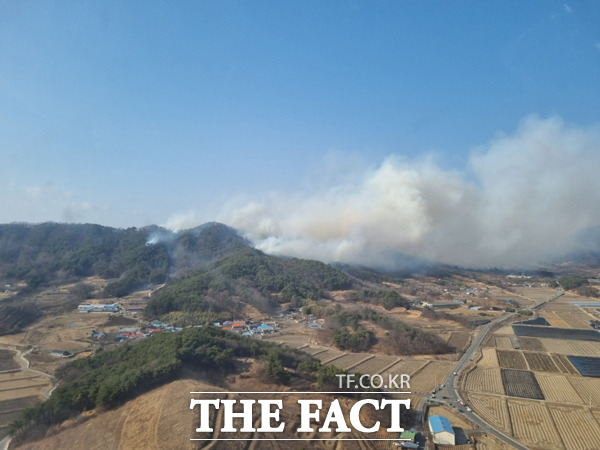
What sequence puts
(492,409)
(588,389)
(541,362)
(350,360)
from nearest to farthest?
1. (492,409)
2. (588,389)
3. (541,362)
4. (350,360)

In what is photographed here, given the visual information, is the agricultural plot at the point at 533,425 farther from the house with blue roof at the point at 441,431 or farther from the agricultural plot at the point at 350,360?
the agricultural plot at the point at 350,360

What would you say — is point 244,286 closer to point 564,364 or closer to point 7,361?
point 7,361

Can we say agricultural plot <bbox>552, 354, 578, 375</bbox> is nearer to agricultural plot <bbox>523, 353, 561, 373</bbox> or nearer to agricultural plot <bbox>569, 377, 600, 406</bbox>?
agricultural plot <bbox>523, 353, 561, 373</bbox>

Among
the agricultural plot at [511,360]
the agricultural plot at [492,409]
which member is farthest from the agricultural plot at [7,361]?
the agricultural plot at [511,360]

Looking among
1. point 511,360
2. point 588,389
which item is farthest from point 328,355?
point 588,389

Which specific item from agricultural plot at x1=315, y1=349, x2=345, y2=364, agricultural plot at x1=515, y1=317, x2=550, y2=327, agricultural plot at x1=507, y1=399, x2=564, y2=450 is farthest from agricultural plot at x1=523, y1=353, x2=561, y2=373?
agricultural plot at x1=315, y1=349, x2=345, y2=364
